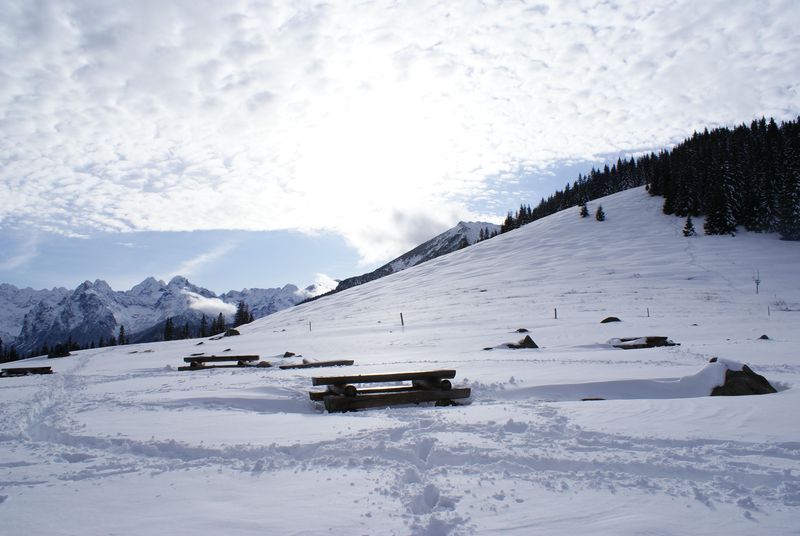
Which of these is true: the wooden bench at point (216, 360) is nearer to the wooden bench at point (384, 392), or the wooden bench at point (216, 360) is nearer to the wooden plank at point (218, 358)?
the wooden plank at point (218, 358)

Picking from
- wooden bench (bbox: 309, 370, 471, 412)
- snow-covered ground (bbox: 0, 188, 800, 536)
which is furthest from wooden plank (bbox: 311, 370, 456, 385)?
snow-covered ground (bbox: 0, 188, 800, 536)

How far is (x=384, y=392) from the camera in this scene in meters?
10.4

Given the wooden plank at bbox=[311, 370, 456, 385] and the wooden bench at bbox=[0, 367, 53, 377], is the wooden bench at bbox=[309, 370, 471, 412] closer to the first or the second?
the wooden plank at bbox=[311, 370, 456, 385]

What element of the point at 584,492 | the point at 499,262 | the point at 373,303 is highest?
the point at 499,262

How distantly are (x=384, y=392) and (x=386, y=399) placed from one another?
2.63ft

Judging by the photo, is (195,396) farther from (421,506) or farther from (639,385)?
(639,385)

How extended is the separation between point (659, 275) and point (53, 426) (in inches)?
1983

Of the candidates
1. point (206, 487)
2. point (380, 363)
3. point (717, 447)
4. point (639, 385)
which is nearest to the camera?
point (206, 487)

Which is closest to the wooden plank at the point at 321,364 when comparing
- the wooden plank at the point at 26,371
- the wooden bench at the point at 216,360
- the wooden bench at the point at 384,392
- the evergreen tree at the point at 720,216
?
the wooden bench at the point at 216,360

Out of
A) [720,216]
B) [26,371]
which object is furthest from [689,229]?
[26,371]

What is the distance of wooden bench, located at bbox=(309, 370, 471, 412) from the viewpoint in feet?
30.5

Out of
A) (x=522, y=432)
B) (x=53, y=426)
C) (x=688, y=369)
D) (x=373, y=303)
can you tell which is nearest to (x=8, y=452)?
(x=53, y=426)

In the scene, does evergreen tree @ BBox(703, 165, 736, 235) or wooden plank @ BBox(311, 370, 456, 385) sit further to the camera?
evergreen tree @ BBox(703, 165, 736, 235)

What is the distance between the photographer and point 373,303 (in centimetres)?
5300
